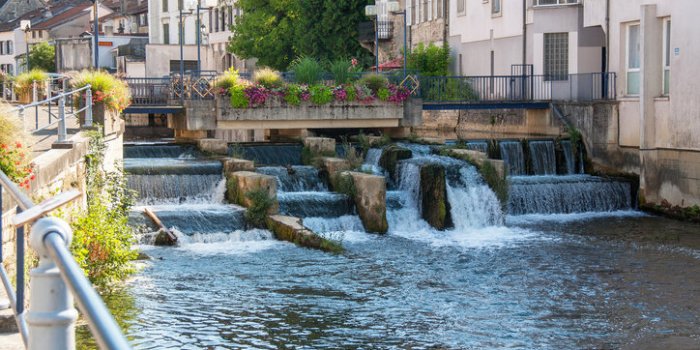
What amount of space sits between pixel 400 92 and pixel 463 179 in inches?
309

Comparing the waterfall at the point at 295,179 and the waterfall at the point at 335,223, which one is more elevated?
the waterfall at the point at 295,179

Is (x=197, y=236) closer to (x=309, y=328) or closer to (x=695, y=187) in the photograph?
(x=309, y=328)

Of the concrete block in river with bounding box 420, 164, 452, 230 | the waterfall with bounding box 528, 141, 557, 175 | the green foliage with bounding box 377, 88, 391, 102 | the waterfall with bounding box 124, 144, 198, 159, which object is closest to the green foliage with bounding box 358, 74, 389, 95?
the green foliage with bounding box 377, 88, 391, 102

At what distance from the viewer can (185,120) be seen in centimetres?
3120

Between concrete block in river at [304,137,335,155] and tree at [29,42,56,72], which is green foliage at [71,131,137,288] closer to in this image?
concrete block in river at [304,137,335,155]

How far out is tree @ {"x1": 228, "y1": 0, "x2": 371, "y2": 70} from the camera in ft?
163

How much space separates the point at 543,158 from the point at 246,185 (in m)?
9.75

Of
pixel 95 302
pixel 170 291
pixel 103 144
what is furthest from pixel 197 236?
pixel 95 302

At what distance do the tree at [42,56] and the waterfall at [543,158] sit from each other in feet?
196

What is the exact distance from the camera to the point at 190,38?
78500 mm

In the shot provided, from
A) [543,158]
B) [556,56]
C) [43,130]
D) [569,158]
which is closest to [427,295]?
[43,130]


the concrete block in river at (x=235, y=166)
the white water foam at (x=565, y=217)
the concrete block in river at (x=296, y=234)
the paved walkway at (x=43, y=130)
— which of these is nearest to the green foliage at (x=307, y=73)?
the concrete block in river at (x=235, y=166)

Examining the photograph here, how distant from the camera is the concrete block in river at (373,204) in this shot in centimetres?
2261

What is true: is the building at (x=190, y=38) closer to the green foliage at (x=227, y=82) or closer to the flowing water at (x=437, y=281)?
the green foliage at (x=227, y=82)
